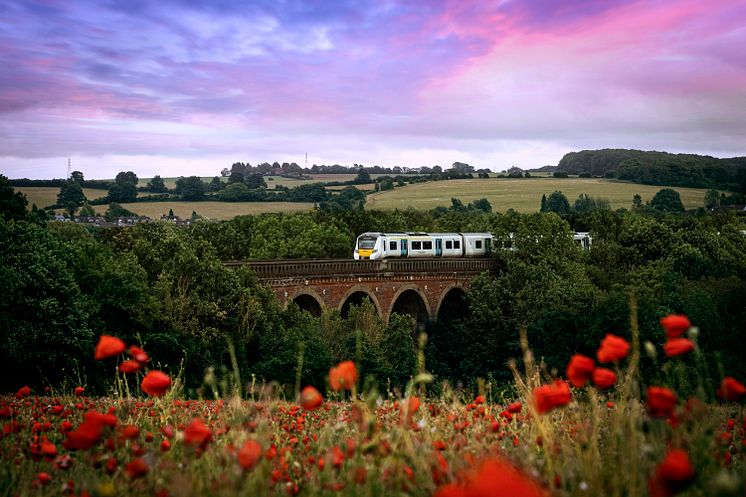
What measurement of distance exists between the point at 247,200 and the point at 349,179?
31354 millimetres

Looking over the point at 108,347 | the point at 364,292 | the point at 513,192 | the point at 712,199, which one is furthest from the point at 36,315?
the point at 513,192

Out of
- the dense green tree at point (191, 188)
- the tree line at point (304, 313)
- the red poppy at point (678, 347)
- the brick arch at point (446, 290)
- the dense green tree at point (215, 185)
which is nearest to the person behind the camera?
the red poppy at point (678, 347)

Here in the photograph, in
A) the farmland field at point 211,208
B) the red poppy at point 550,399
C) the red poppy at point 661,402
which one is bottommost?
the farmland field at point 211,208

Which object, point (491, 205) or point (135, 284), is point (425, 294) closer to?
point (135, 284)

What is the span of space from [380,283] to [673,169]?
276ft

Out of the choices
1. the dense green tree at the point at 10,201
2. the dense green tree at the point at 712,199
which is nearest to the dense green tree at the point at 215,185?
the dense green tree at the point at 712,199

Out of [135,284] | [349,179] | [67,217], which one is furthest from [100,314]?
[349,179]

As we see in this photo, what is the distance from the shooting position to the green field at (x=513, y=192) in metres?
113

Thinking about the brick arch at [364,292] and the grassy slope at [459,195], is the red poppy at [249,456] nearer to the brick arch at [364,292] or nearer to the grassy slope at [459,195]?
the brick arch at [364,292]

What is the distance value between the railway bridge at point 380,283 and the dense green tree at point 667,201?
181 ft

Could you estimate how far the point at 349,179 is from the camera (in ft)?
471

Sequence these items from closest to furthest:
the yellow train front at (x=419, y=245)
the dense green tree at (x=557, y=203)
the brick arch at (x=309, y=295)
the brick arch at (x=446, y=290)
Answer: the brick arch at (x=309, y=295)
the yellow train front at (x=419, y=245)
the brick arch at (x=446, y=290)
the dense green tree at (x=557, y=203)

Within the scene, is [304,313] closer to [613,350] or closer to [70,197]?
[613,350]

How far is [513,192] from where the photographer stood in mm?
125312
